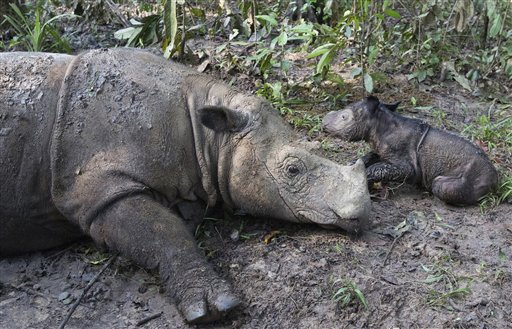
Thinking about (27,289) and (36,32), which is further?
(36,32)

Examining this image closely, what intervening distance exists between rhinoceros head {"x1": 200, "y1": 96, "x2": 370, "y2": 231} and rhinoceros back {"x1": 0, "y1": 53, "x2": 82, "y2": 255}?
1052 mm

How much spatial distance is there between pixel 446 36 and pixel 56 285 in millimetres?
5194

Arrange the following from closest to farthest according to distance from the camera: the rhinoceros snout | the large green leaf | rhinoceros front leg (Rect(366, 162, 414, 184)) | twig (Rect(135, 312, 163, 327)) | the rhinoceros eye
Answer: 1. twig (Rect(135, 312, 163, 327))
2. the rhinoceros snout
3. the rhinoceros eye
4. rhinoceros front leg (Rect(366, 162, 414, 184))
5. the large green leaf

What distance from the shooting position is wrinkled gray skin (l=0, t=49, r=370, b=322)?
14.6 feet

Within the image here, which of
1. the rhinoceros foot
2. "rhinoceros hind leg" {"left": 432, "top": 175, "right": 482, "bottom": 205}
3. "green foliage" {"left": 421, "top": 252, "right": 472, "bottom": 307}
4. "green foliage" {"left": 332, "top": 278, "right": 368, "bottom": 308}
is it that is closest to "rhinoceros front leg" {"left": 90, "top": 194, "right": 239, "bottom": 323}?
the rhinoceros foot

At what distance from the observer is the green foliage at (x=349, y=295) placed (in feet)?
13.6

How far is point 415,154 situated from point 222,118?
1798mm

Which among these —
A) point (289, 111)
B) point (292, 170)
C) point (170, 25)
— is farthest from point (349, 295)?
point (170, 25)

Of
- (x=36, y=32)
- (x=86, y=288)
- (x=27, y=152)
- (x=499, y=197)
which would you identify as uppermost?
(x=27, y=152)

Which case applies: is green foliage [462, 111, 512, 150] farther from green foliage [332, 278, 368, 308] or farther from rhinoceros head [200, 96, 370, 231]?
green foliage [332, 278, 368, 308]

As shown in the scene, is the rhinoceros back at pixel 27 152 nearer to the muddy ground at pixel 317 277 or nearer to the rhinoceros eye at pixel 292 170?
the muddy ground at pixel 317 277

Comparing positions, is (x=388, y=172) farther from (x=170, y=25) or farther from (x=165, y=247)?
(x=170, y=25)

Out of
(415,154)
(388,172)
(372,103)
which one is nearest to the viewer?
(388,172)

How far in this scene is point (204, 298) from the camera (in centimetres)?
410
